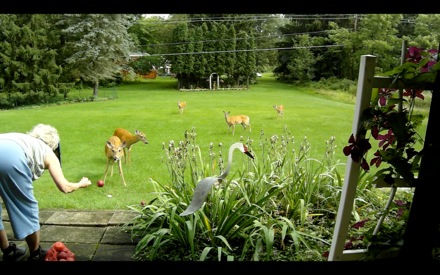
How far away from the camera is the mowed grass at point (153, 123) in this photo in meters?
2.03

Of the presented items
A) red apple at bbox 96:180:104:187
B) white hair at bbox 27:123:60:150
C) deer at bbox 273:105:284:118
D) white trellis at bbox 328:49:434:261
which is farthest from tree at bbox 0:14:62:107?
white trellis at bbox 328:49:434:261

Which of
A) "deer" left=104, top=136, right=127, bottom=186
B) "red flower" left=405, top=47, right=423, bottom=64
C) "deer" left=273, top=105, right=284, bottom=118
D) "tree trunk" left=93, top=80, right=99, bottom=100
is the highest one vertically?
"red flower" left=405, top=47, right=423, bottom=64

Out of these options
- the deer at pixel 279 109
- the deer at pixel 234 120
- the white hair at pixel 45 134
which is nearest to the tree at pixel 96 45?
the white hair at pixel 45 134

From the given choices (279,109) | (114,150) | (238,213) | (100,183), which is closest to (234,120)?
(279,109)

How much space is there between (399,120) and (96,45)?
4.69ft

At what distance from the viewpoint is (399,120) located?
128 centimetres

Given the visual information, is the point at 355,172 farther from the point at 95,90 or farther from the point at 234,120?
the point at 95,90

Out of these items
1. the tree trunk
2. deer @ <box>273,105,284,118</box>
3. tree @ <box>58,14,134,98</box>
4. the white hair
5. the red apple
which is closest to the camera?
the white hair

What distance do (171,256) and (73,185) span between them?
577mm

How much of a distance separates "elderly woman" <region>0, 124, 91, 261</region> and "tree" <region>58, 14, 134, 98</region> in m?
0.40

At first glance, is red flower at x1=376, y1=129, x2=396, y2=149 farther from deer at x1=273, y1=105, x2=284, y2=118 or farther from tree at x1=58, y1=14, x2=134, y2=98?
tree at x1=58, y1=14, x2=134, y2=98

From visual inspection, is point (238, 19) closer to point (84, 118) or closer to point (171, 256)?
point (84, 118)

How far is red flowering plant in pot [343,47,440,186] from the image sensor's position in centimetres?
126
